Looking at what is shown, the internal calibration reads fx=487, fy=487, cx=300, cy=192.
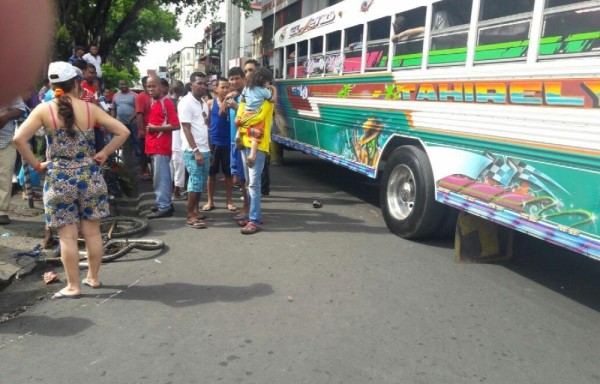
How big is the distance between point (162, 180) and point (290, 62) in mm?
4237

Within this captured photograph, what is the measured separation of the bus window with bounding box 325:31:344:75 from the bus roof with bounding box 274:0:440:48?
10cm

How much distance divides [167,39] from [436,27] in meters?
45.2

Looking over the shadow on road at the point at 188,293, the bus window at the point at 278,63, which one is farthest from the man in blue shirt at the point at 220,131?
the bus window at the point at 278,63

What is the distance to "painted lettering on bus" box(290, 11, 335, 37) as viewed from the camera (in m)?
7.46

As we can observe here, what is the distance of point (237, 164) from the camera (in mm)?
6371

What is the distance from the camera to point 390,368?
9.45ft

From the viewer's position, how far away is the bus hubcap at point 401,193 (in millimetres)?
5410

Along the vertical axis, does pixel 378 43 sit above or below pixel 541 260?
above

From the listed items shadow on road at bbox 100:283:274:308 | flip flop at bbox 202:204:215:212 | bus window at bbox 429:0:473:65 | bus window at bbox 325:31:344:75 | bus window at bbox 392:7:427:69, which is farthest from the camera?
bus window at bbox 325:31:344:75

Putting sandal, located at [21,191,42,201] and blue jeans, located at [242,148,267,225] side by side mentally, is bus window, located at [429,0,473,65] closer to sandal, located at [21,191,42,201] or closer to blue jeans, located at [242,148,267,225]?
blue jeans, located at [242,148,267,225]

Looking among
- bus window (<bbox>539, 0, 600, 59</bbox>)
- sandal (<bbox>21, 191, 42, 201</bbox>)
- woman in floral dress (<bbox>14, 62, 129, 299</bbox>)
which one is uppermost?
bus window (<bbox>539, 0, 600, 59</bbox>)

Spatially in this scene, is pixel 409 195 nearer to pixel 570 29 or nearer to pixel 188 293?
pixel 570 29

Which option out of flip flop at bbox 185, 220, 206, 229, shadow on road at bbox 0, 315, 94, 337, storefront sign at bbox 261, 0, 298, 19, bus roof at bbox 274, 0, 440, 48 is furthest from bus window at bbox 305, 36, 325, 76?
storefront sign at bbox 261, 0, 298, 19

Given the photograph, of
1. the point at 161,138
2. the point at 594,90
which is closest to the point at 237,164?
the point at 161,138
